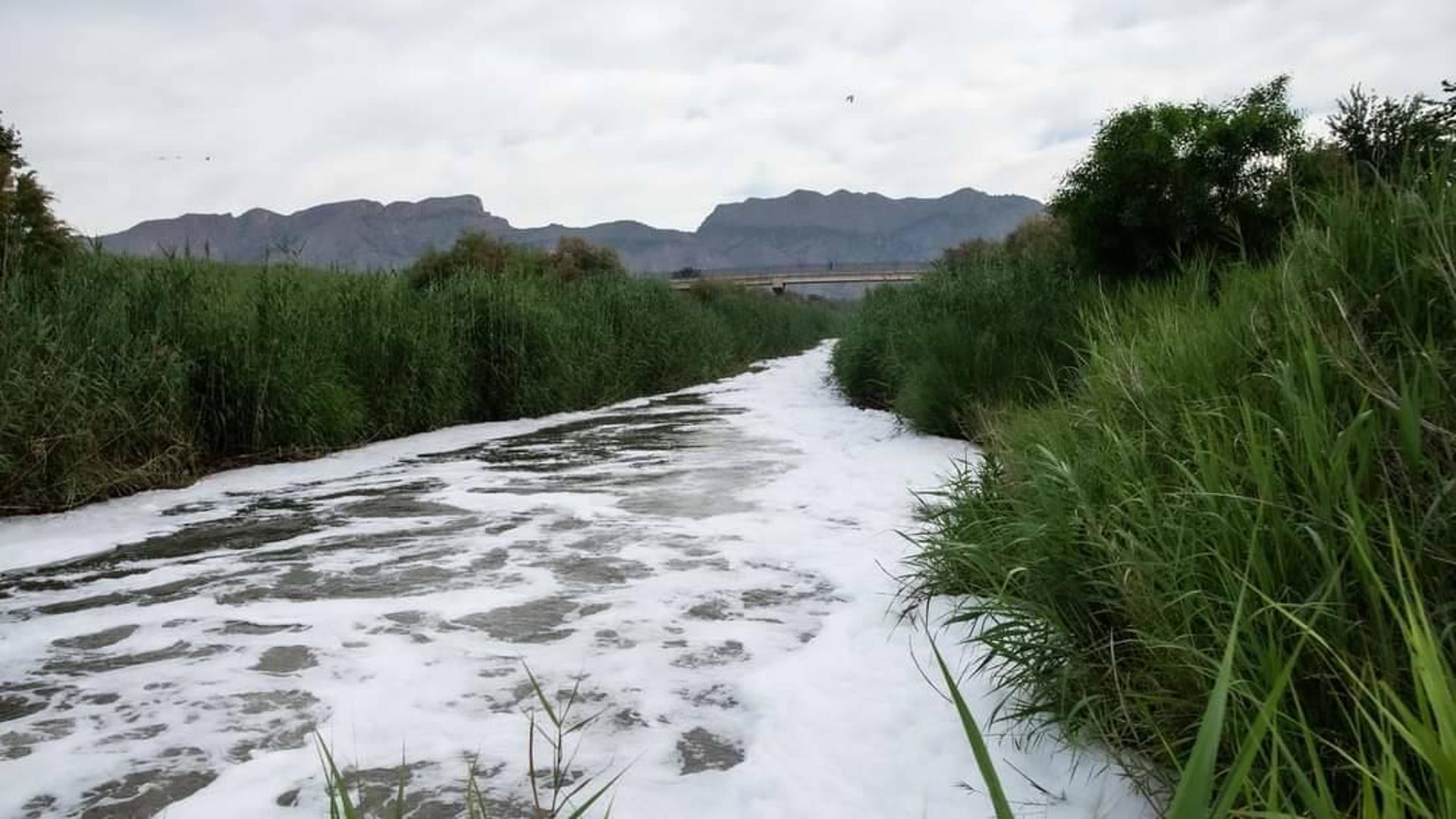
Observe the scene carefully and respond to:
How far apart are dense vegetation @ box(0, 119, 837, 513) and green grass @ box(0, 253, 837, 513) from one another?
0.05 ft

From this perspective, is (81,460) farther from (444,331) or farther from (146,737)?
(444,331)

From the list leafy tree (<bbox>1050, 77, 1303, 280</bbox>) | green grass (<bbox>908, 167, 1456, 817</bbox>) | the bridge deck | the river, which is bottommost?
the river

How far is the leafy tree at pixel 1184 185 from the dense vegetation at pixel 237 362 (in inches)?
262

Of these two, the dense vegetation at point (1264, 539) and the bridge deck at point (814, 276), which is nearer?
the dense vegetation at point (1264, 539)

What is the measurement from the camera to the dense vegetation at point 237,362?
18.2 feet

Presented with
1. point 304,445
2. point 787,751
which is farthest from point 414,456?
point 787,751

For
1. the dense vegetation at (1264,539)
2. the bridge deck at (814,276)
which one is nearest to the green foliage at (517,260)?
the dense vegetation at (1264,539)

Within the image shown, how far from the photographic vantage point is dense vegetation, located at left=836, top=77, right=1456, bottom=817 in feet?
4.63

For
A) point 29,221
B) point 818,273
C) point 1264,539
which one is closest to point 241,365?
point 29,221

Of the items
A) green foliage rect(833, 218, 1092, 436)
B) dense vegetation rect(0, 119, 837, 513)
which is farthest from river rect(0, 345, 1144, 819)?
green foliage rect(833, 218, 1092, 436)

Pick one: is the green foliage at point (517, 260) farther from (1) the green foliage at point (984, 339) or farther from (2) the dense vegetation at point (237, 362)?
(1) the green foliage at point (984, 339)

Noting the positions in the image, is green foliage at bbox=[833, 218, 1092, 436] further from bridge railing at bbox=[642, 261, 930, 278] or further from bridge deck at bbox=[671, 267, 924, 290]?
bridge railing at bbox=[642, 261, 930, 278]

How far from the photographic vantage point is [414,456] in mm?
8203

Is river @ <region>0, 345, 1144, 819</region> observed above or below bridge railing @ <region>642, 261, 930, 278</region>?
below
